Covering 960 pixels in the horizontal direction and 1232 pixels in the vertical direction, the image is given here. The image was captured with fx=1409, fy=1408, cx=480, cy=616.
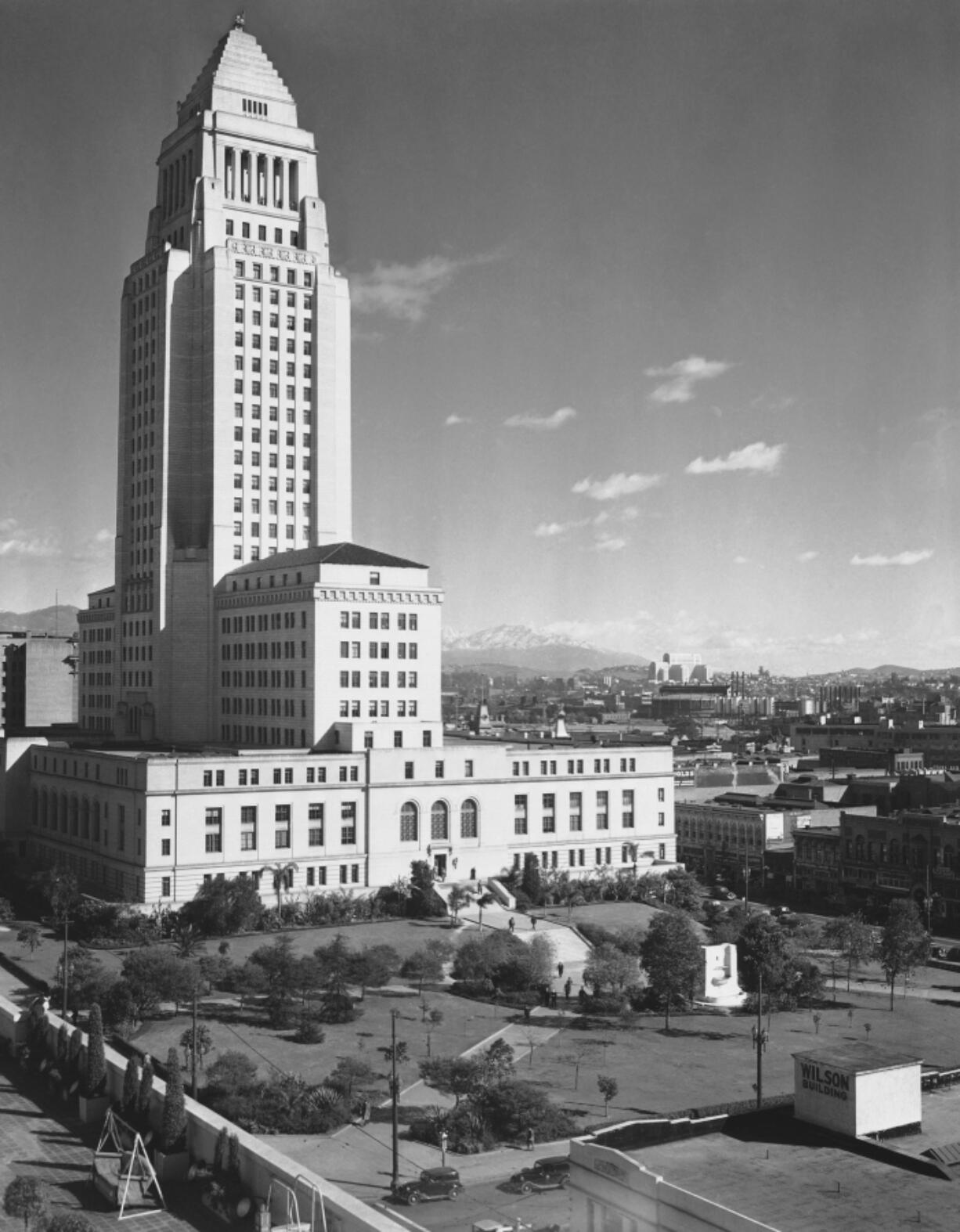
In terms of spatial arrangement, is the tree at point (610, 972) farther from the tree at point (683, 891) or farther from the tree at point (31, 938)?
the tree at point (31, 938)

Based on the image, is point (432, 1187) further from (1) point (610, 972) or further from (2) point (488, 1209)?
(1) point (610, 972)

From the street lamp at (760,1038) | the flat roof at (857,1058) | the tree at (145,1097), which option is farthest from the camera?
the street lamp at (760,1038)

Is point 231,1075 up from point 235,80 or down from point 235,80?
down

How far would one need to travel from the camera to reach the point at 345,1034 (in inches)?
2963

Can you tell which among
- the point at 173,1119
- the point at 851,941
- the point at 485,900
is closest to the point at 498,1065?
the point at 173,1119

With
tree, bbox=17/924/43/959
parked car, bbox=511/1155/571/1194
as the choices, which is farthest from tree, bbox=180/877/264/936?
parked car, bbox=511/1155/571/1194

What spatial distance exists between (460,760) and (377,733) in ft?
24.4

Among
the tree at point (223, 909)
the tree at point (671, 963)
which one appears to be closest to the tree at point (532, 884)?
the tree at point (223, 909)

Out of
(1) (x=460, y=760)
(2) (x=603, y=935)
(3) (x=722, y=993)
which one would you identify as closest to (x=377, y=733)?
(1) (x=460, y=760)

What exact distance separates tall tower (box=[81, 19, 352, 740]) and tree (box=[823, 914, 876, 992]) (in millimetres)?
64070

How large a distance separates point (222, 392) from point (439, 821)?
46745 millimetres

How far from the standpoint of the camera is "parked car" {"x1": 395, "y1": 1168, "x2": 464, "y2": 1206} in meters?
50.3

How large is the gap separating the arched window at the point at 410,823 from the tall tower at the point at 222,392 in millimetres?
27408

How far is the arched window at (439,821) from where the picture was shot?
118375 millimetres
